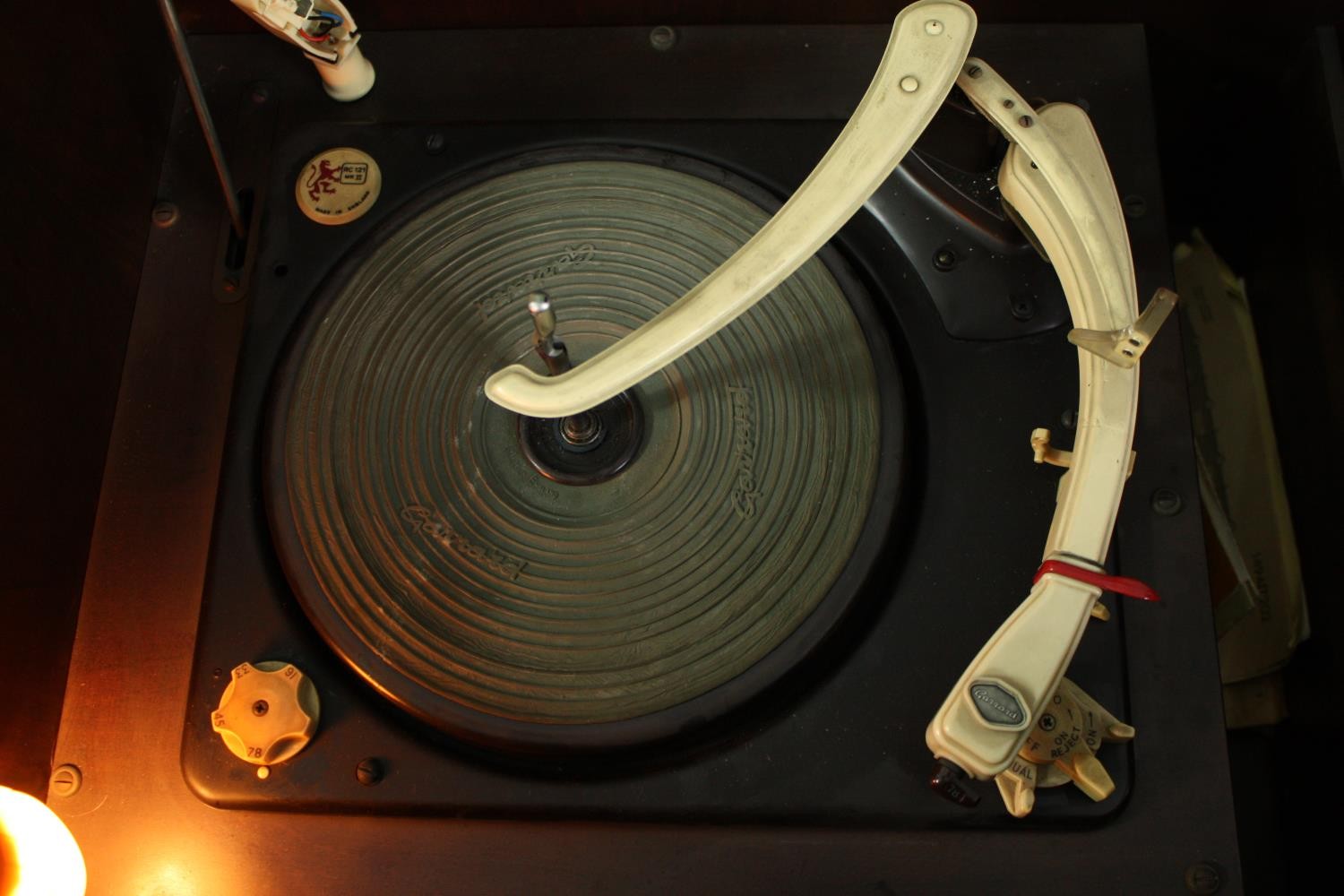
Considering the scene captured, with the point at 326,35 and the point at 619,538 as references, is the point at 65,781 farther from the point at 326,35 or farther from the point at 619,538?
the point at 326,35

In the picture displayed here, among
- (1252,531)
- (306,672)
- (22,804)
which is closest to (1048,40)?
(1252,531)

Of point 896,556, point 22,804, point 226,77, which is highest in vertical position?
point 226,77

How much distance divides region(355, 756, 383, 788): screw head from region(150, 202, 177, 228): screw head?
1.45ft

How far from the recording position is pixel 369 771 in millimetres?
781

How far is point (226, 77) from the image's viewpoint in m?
1.01

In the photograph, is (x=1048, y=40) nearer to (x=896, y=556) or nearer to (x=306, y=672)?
(x=896, y=556)

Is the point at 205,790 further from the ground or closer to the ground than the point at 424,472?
closer to the ground

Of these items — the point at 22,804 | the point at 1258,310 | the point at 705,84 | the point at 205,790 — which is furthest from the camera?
the point at 1258,310

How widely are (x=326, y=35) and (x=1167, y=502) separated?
651 mm

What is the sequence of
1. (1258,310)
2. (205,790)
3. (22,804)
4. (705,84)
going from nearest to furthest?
(22,804) < (205,790) < (705,84) < (1258,310)

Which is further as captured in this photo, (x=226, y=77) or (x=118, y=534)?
(x=226, y=77)

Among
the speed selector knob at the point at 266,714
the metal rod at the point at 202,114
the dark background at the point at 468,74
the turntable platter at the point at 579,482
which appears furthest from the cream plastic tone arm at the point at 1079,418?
the metal rod at the point at 202,114

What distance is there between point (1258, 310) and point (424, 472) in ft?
2.36

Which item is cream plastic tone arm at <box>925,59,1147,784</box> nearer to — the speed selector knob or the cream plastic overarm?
the cream plastic overarm
